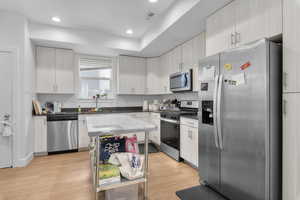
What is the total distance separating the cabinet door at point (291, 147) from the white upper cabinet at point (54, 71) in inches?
161

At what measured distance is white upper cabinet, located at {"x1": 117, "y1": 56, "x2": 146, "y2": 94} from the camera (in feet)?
14.3

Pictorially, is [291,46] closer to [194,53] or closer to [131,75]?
[194,53]

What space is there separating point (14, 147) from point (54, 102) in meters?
1.33

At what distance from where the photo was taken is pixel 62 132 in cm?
353

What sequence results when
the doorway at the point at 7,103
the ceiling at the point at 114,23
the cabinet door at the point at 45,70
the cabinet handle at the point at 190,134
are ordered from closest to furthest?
the ceiling at the point at 114,23
the cabinet handle at the point at 190,134
the doorway at the point at 7,103
the cabinet door at the point at 45,70

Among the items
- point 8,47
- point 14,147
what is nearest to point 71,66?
point 8,47

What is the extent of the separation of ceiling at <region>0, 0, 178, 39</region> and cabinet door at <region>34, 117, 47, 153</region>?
205 cm

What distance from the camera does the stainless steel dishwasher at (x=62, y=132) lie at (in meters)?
3.45

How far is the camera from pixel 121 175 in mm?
1600

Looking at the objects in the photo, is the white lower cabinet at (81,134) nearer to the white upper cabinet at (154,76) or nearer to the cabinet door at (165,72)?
the white upper cabinet at (154,76)

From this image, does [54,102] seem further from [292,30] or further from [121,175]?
[292,30]

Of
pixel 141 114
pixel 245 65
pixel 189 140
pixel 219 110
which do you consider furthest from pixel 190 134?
pixel 141 114

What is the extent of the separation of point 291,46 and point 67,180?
10.3ft

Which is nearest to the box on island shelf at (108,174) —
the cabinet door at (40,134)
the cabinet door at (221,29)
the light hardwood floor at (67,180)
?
the light hardwood floor at (67,180)
